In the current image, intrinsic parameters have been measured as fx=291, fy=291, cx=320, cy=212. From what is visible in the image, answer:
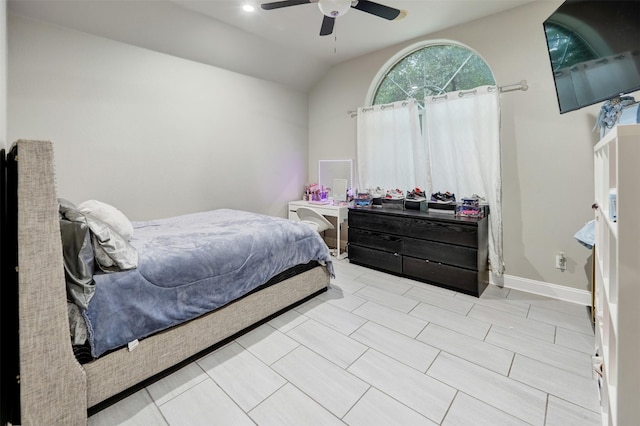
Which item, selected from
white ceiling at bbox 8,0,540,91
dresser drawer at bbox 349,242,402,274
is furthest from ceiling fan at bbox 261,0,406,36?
dresser drawer at bbox 349,242,402,274

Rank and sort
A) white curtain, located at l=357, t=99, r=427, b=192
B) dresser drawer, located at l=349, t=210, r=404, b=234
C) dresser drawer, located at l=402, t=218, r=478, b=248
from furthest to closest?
white curtain, located at l=357, t=99, r=427, b=192
dresser drawer, located at l=349, t=210, r=404, b=234
dresser drawer, located at l=402, t=218, r=478, b=248

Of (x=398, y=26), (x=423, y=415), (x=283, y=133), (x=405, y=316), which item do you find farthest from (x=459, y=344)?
(x=283, y=133)

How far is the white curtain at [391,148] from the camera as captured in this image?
140 inches

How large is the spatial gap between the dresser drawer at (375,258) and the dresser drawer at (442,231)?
36 cm

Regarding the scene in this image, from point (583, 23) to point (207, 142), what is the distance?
360 cm

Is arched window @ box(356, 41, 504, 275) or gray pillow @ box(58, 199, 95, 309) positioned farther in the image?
arched window @ box(356, 41, 504, 275)

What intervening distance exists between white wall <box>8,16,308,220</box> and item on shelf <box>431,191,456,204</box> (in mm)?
2320

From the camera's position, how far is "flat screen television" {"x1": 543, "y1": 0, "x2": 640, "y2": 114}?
1.56 meters

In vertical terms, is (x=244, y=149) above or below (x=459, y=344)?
above

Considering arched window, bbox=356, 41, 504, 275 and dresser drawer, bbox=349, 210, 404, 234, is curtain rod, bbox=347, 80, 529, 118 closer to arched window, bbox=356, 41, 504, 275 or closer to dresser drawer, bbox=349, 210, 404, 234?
arched window, bbox=356, 41, 504, 275

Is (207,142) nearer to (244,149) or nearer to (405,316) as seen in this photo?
(244,149)

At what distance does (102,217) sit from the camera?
1808 mm

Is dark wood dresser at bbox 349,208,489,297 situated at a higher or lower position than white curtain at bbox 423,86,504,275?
lower

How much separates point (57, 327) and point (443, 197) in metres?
3.27
